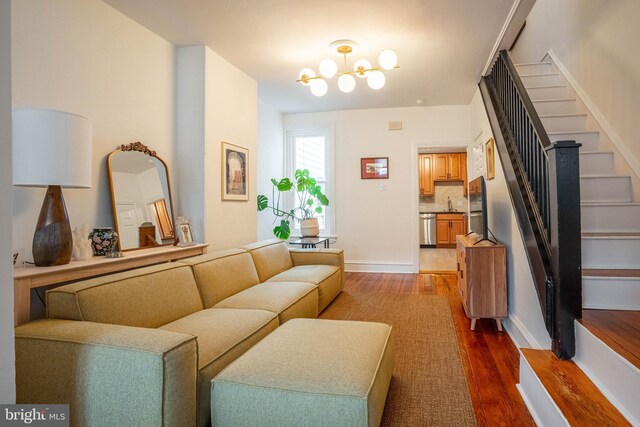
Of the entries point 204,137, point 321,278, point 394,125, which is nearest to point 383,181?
point 394,125

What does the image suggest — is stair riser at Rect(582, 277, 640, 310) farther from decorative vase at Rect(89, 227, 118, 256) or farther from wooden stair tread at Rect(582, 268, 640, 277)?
decorative vase at Rect(89, 227, 118, 256)

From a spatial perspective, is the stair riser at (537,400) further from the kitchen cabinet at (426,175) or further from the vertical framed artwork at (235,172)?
the kitchen cabinet at (426,175)

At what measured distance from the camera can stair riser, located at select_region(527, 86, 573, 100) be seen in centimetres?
383

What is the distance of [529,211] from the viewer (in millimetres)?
2617

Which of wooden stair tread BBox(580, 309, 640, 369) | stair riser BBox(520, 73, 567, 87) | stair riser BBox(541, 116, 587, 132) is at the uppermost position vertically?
stair riser BBox(520, 73, 567, 87)

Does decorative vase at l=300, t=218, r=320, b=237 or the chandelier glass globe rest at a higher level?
the chandelier glass globe

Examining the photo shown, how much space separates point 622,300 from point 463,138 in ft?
13.2

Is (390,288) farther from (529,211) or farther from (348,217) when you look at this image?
(529,211)

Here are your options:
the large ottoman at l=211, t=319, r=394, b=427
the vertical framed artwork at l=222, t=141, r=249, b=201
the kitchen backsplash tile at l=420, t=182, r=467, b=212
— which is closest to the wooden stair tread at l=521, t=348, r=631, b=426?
the large ottoman at l=211, t=319, r=394, b=427

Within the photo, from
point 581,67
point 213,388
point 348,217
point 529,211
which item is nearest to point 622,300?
point 529,211

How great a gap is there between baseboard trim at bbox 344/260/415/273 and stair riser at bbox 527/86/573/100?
2.98 m

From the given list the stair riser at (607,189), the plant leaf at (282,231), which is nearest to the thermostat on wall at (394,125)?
the plant leaf at (282,231)

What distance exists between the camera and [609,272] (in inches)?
87.6

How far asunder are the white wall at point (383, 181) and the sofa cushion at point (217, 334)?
3.77m
